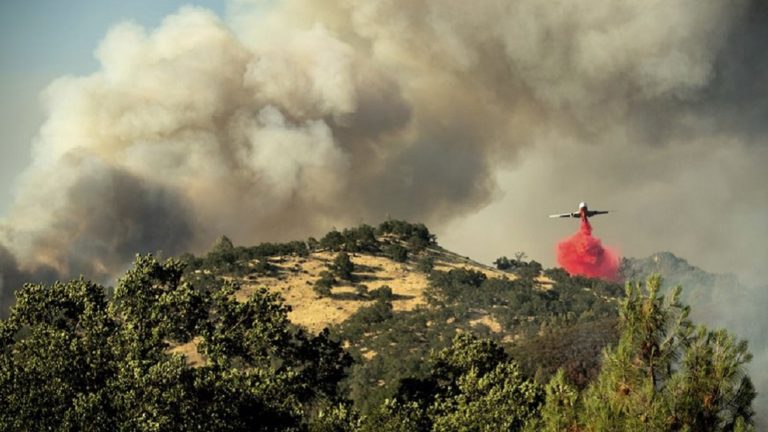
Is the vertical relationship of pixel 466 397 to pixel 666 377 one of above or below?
above

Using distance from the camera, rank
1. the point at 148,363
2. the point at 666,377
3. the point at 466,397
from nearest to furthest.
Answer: the point at 666,377, the point at 148,363, the point at 466,397

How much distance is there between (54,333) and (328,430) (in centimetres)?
1891

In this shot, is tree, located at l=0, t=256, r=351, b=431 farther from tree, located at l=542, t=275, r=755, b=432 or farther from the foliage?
tree, located at l=542, t=275, r=755, b=432

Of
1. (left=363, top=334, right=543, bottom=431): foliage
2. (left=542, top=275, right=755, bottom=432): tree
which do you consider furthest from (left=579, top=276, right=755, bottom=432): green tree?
(left=363, top=334, right=543, bottom=431): foliage

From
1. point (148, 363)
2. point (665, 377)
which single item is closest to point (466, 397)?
point (148, 363)

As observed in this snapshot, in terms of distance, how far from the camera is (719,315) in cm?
19388

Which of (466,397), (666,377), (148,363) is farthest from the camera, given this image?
(466,397)

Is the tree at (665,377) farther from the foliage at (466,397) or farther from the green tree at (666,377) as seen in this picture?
the foliage at (466,397)

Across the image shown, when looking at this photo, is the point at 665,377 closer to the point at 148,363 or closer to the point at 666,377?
the point at 666,377

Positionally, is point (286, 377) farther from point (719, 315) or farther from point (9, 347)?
point (719, 315)

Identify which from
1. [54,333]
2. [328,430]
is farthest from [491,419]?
[54,333]

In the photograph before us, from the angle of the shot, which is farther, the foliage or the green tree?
the foliage

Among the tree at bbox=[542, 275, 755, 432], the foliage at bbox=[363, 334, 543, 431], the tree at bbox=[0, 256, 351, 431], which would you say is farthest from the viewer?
the foliage at bbox=[363, 334, 543, 431]

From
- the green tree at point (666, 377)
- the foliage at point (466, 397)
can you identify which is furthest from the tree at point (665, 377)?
the foliage at point (466, 397)
